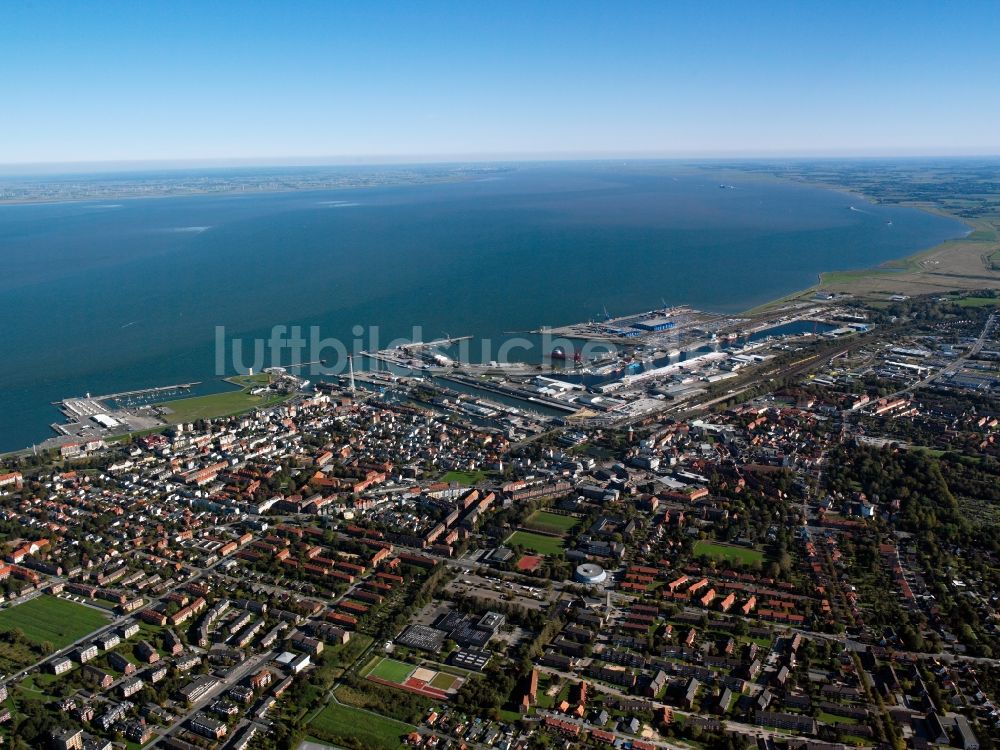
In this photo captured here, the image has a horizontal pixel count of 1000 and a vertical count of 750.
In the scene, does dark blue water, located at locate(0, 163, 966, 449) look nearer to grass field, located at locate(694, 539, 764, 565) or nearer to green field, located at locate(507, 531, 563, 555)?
green field, located at locate(507, 531, 563, 555)

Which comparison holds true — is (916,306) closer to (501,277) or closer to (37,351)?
(501,277)

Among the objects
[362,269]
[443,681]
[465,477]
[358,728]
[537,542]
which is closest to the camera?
[358,728]

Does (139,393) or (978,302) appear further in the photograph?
(978,302)

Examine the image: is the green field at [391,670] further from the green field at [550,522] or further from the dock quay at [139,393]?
the dock quay at [139,393]

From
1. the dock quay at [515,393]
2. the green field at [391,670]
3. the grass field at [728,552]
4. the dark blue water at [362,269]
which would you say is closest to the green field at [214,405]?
the dark blue water at [362,269]

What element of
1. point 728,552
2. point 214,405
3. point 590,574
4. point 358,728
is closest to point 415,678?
point 358,728

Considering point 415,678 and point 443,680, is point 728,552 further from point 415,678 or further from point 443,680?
point 415,678
